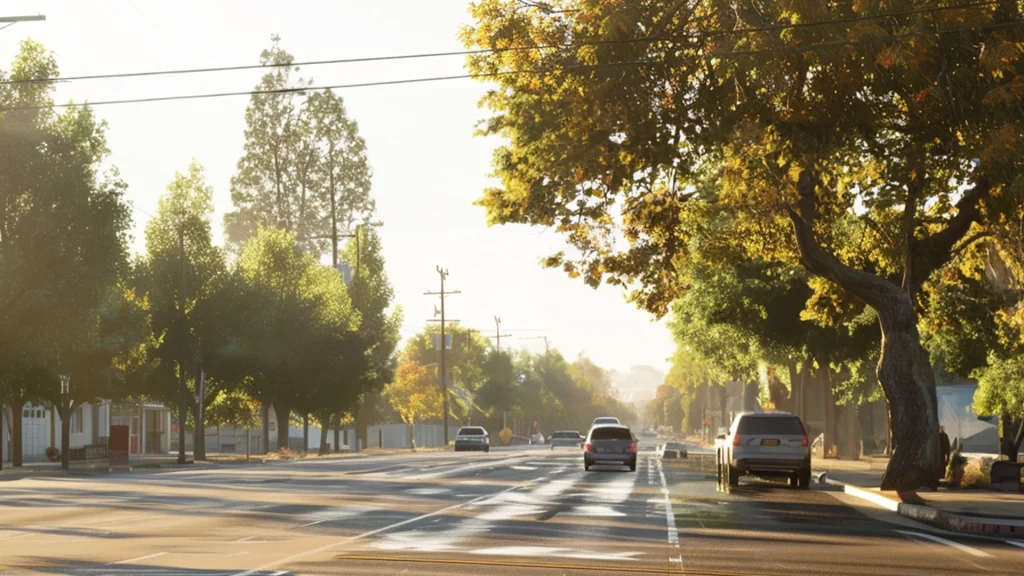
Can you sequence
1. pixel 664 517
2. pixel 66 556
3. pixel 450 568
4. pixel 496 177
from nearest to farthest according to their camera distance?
pixel 450 568
pixel 66 556
pixel 664 517
pixel 496 177

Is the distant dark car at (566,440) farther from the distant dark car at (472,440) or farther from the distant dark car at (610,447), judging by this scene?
the distant dark car at (610,447)

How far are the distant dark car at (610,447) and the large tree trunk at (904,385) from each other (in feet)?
66.4

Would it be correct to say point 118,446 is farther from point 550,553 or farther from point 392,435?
point 392,435

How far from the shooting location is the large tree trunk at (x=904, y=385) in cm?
3164

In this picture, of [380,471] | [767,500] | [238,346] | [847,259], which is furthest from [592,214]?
[238,346]

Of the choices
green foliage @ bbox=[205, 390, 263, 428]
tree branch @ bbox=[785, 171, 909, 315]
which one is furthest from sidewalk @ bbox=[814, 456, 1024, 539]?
green foliage @ bbox=[205, 390, 263, 428]

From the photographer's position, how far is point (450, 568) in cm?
1540

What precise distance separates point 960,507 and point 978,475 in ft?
34.5

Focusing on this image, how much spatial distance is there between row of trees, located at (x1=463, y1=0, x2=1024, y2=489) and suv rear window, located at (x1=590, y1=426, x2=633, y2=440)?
15458 mm

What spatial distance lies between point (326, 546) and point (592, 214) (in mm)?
14510

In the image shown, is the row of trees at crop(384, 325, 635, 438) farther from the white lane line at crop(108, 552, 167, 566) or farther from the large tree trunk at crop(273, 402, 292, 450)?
the white lane line at crop(108, 552, 167, 566)

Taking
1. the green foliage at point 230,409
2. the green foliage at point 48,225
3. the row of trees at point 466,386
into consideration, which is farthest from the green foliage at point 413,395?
the green foliage at point 48,225

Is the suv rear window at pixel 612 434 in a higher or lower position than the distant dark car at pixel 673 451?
higher

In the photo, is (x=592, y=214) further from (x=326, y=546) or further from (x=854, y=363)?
(x=854, y=363)
